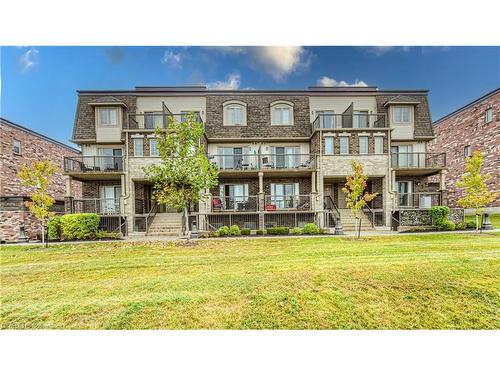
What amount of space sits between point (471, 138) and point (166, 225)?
1777cm

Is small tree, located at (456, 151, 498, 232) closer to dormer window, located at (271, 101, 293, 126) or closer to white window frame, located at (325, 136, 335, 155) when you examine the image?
white window frame, located at (325, 136, 335, 155)

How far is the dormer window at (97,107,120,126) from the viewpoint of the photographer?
13.2 metres

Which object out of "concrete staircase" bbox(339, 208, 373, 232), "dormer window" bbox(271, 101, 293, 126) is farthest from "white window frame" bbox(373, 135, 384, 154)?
"dormer window" bbox(271, 101, 293, 126)

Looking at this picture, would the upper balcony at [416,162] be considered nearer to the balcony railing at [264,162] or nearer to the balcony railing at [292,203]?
the balcony railing at [264,162]

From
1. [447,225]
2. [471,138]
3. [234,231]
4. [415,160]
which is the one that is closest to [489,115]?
[471,138]

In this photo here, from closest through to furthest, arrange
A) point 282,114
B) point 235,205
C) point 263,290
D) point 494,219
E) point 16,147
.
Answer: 1. point 263,290
2. point 494,219
3. point 16,147
4. point 235,205
5. point 282,114

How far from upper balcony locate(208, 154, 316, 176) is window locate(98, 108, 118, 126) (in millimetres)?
6074

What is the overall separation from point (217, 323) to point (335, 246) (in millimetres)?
5269

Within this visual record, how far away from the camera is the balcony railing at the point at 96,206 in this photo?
12.5m

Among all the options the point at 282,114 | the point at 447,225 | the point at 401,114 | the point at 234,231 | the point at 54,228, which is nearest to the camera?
the point at 54,228

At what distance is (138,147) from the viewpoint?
12266 millimetres

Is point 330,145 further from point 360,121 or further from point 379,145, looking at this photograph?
point 379,145

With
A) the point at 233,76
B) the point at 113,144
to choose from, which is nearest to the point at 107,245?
the point at 113,144
